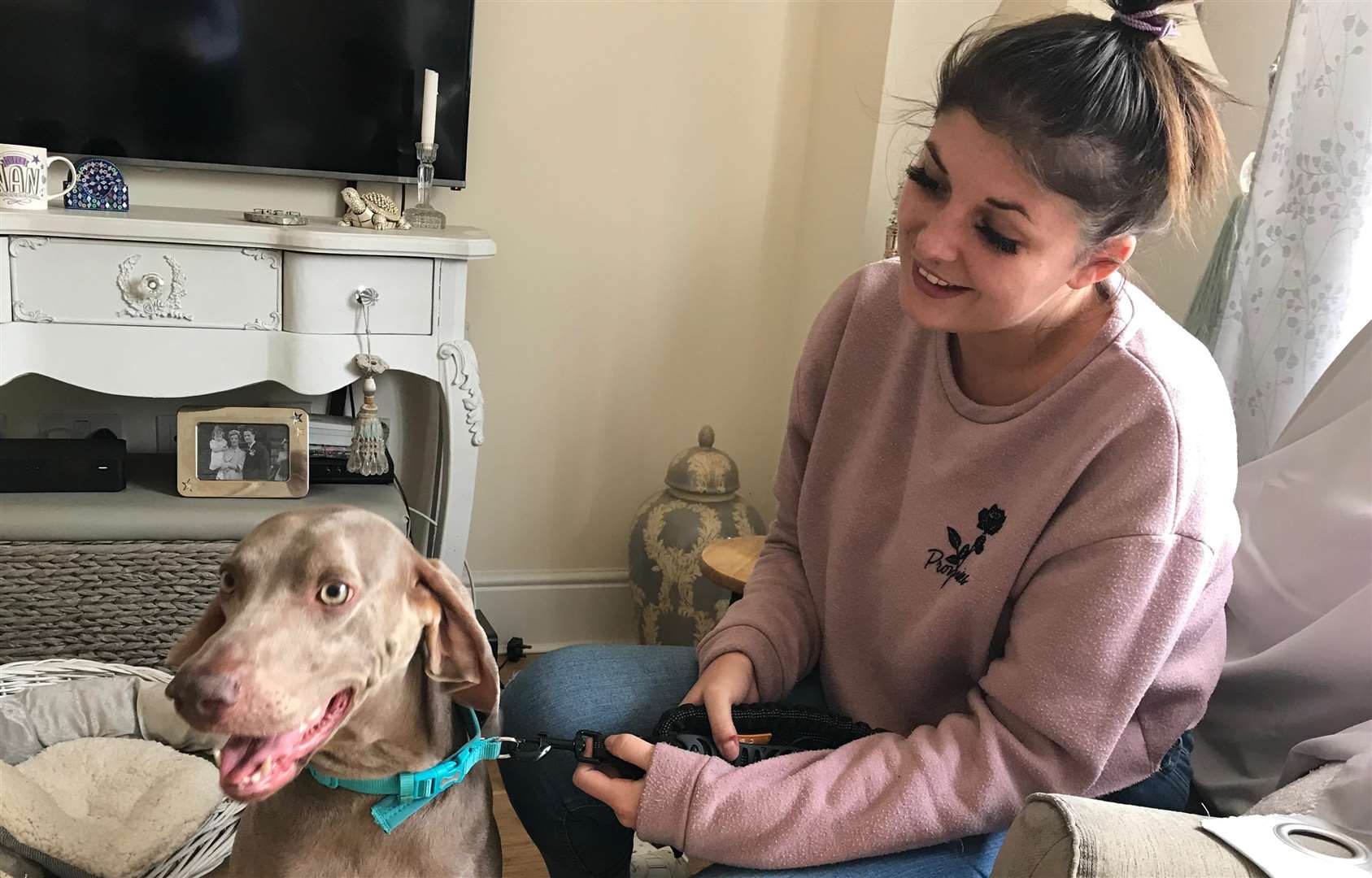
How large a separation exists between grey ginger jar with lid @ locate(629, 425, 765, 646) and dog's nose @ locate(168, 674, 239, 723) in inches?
56.3

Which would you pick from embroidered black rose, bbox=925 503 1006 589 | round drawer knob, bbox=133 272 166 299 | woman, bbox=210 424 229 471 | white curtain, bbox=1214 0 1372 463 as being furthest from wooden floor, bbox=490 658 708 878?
white curtain, bbox=1214 0 1372 463

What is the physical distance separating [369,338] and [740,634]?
36.3 inches

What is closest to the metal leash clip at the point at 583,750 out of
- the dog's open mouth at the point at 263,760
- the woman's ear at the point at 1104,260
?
the dog's open mouth at the point at 263,760

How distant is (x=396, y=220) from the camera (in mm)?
1854

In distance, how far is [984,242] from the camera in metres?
0.96

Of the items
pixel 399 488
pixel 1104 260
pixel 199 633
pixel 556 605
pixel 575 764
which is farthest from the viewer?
pixel 556 605

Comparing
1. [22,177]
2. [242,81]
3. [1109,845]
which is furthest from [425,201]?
[1109,845]

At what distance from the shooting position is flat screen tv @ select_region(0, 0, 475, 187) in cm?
179

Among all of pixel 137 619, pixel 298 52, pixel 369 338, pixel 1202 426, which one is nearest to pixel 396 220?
pixel 369 338

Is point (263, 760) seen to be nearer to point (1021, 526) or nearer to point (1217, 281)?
point (1021, 526)

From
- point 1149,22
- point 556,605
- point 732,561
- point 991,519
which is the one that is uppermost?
point 1149,22

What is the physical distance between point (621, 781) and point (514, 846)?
86 cm

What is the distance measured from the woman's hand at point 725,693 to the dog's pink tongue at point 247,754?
42 cm

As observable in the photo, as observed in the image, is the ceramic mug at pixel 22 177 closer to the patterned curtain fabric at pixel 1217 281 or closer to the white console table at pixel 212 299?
the white console table at pixel 212 299
